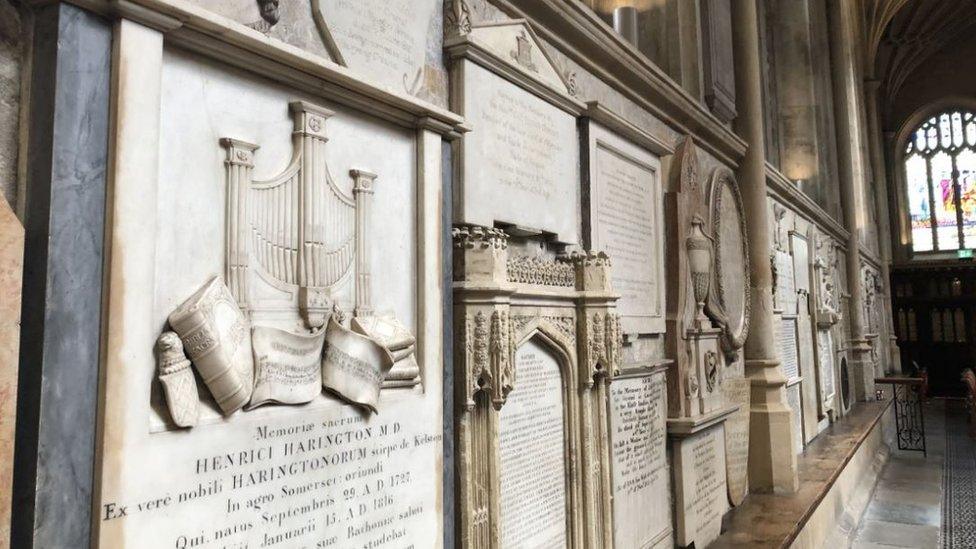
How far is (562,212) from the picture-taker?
2949mm

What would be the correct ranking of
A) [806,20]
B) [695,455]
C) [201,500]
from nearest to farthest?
[201,500] < [695,455] < [806,20]

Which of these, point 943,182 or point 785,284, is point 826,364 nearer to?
point 785,284

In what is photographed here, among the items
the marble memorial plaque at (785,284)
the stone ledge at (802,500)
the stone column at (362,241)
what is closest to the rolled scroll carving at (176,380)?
the stone column at (362,241)

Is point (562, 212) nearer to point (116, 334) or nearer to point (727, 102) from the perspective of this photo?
point (116, 334)

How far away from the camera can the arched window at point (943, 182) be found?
18797 mm

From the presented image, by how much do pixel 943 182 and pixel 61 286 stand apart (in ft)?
74.3

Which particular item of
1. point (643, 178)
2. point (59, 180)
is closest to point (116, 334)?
point (59, 180)

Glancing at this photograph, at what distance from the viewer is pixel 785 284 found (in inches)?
259

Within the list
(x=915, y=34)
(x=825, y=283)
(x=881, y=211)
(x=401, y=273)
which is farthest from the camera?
(x=915, y=34)

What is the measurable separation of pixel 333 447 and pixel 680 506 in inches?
101

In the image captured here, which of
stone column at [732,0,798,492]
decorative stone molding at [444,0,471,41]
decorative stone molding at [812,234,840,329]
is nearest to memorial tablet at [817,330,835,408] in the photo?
decorative stone molding at [812,234,840,329]

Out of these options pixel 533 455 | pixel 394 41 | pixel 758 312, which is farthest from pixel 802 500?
pixel 394 41

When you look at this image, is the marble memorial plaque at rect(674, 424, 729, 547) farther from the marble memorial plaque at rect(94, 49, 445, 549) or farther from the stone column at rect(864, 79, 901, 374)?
the stone column at rect(864, 79, 901, 374)

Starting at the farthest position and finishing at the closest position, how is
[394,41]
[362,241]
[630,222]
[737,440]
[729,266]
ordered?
1. [729,266]
2. [737,440]
3. [630,222]
4. [394,41]
5. [362,241]
